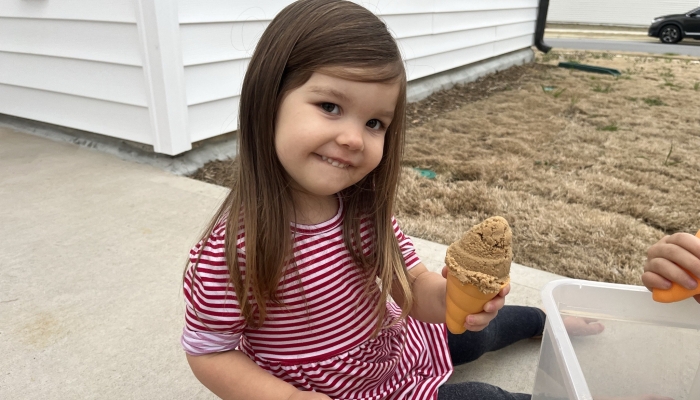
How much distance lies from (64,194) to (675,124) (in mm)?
4666

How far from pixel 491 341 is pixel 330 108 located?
3.07ft

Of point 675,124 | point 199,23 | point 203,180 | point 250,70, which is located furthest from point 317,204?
point 675,124

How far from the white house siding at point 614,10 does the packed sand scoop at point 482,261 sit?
894 inches

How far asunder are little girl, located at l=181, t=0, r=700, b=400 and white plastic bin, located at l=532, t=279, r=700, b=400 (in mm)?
226

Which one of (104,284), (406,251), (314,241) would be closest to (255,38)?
(104,284)

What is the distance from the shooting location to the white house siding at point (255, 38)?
303cm

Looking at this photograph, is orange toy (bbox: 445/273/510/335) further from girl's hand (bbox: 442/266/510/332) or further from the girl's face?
the girl's face

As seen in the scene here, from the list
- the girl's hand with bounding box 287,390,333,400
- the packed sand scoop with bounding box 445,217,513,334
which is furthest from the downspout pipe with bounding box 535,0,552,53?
the girl's hand with bounding box 287,390,333,400


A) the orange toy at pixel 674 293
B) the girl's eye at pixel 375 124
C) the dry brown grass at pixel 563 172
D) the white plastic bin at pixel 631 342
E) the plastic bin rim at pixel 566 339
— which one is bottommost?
the dry brown grass at pixel 563 172

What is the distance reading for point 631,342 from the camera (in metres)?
1.22

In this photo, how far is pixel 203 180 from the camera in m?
3.02

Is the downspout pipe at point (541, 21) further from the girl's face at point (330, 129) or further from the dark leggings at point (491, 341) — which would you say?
the girl's face at point (330, 129)

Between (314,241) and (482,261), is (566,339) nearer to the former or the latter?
(482,261)

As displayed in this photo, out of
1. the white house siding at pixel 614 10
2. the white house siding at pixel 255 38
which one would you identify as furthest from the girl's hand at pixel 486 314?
the white house siding at pixel 614 10
